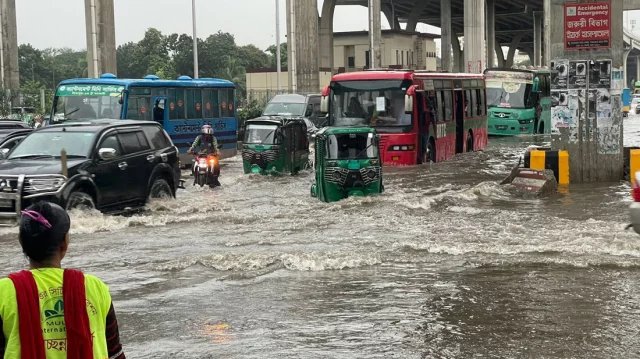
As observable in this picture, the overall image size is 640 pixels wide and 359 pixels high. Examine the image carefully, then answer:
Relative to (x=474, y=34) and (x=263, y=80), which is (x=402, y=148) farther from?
(x=263, y=80)

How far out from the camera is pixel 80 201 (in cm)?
1452

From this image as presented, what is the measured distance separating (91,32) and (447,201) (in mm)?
24359

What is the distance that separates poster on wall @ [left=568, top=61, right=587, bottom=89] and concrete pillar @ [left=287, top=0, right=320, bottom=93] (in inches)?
1347

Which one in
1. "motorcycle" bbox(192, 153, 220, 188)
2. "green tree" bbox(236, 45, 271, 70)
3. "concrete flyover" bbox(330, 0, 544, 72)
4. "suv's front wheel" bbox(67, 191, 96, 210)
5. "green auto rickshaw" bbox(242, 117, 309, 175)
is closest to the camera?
"suv's front wheel" bbox(67, 191, 96, 210)

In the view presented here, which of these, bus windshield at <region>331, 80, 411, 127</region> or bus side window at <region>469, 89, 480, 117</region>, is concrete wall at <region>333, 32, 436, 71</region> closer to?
bus side window at <region>469, 89, 480, 117</region>

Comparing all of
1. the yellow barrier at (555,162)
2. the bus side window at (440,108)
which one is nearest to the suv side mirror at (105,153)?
the yellow barrier at (555,162)

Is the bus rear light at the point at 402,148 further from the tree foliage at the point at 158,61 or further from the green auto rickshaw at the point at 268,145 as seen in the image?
the tree foliage at the point at 158,61

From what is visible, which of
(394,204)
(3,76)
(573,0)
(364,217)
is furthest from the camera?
(3,76)

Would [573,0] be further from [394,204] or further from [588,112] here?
[394,204]

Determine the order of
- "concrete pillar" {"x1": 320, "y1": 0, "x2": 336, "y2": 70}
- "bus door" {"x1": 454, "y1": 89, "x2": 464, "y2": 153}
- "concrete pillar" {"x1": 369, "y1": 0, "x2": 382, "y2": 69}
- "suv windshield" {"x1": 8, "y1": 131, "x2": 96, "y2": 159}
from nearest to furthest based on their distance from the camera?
"suv windshield" {"x1": 8, "y1": 131, "x2": 96, "y2": 159} < "bus door" {"x1": 454, "y1": 89, "x2": 464, "y2": 153} < "concrete pillar" {"x1": 369, "y1": 0, "x2": 382, "y2": 69} < "concrete pillar" {"x1": 320, "y1": 0, "x2": 336, "y2": 70}

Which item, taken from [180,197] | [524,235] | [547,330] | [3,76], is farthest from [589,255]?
[3,76]

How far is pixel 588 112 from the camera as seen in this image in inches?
746

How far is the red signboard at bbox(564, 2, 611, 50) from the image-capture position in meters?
18.7

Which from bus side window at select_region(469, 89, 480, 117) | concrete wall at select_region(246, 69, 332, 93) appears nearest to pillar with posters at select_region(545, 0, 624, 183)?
bus side window at select_region(469, 89, 480, 117)
